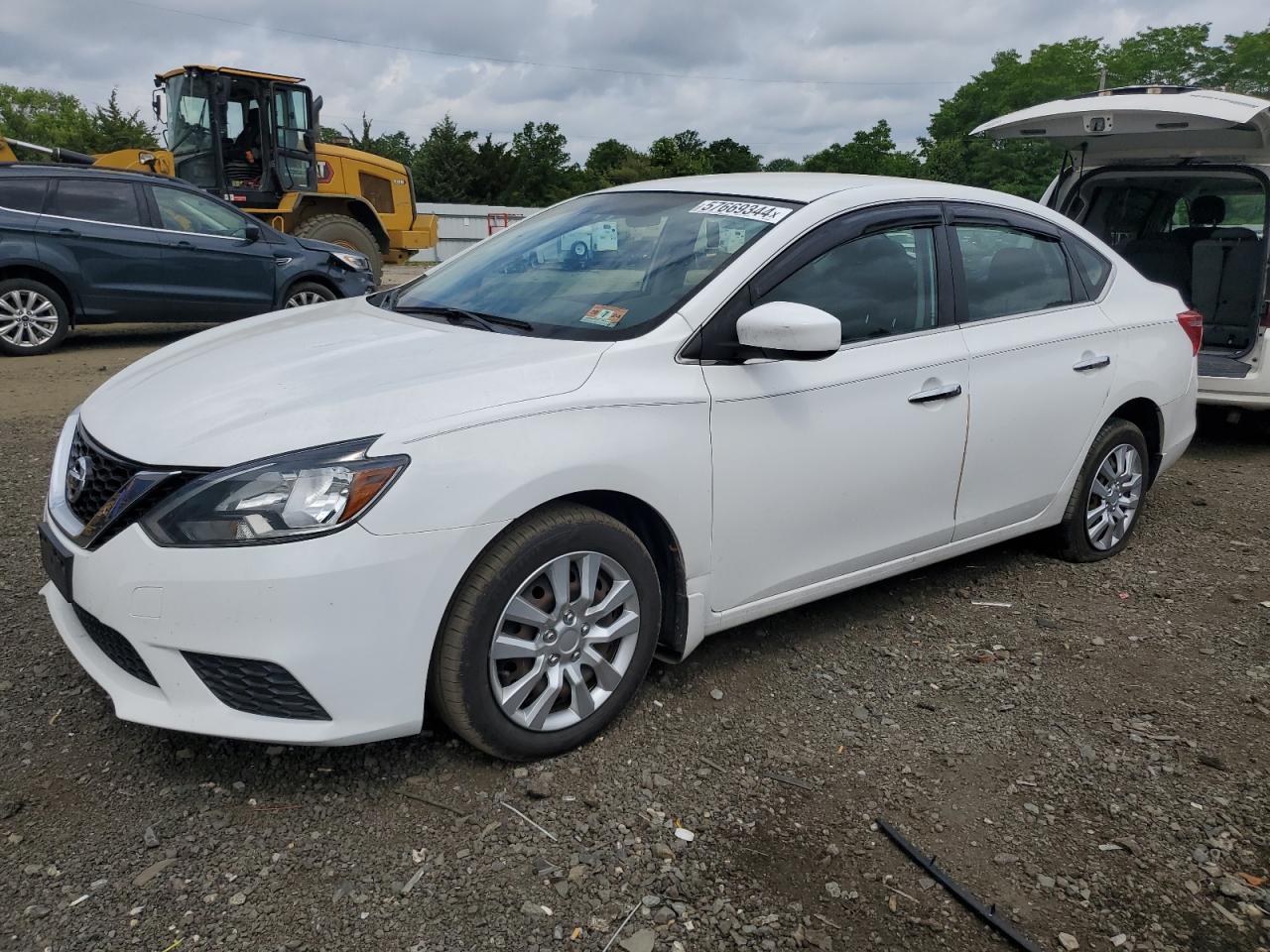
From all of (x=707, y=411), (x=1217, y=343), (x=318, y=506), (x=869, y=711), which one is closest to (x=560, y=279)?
(x=707, y=411)

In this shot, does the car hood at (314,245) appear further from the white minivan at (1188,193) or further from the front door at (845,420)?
the front door at (845,420)

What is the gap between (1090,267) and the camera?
14.6 ft

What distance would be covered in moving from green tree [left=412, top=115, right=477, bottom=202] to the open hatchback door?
51.6 metres

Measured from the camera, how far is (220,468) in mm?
2436

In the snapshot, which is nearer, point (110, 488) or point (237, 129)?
point (110, 488)

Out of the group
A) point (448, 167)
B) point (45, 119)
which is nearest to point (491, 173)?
point (448, 167)

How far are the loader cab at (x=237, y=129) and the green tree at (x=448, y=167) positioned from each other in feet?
143

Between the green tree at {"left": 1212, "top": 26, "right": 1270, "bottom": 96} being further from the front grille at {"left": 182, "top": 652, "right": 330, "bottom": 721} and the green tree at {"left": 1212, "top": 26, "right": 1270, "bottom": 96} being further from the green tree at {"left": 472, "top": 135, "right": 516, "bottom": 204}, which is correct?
the front grille at {"left": 182, "top": 652, "right": 330, "bottom": 721}

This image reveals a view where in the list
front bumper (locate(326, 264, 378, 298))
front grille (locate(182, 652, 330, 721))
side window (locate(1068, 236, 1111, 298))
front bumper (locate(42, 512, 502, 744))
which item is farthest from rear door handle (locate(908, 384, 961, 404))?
front bumper (locate(326, 264, 378, 298))

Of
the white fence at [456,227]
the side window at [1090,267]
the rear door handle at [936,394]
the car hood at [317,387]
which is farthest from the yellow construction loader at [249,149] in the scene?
the white fence at [456,227]

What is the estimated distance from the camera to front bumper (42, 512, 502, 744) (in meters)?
2.38

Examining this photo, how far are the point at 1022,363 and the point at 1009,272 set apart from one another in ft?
1.34

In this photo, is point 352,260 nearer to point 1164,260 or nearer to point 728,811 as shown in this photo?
point 1164,260

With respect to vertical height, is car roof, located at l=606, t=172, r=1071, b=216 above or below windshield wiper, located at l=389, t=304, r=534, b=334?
above
